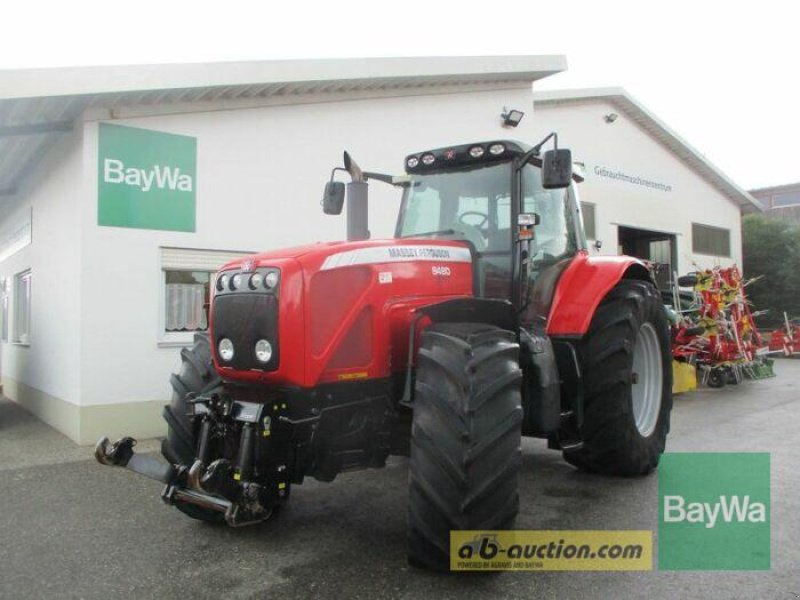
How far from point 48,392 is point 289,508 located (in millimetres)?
5125

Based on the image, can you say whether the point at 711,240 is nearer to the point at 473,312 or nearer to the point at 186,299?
the point at 186,299

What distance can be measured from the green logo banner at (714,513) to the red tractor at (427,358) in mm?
418

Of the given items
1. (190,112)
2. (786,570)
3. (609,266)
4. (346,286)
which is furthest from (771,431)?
(190,112)

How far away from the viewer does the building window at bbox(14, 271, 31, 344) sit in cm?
969

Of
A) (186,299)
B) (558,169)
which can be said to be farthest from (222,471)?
(186,299)

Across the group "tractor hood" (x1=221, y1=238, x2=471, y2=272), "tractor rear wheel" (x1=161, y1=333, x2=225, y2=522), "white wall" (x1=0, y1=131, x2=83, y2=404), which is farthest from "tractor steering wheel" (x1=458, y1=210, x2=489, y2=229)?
"white wall" (x1=0, y1=131, x2=83, y2=404)

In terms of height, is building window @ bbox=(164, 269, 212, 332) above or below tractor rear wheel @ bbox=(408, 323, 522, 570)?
above

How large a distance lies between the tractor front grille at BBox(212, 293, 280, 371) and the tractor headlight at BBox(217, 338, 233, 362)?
19 millimetres

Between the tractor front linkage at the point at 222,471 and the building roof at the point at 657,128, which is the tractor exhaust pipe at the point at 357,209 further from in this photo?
the building roof at the point at 657,128

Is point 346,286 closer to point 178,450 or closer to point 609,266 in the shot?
point 178,450

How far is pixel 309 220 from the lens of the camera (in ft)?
27.1

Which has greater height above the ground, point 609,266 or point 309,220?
point 309,220

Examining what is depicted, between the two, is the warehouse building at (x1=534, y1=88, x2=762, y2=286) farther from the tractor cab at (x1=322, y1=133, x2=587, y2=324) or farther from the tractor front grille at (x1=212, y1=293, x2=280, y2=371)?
the tractor front grille at (x1=212, y1=293, x2=280, y2=371)

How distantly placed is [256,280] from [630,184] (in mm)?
13803
